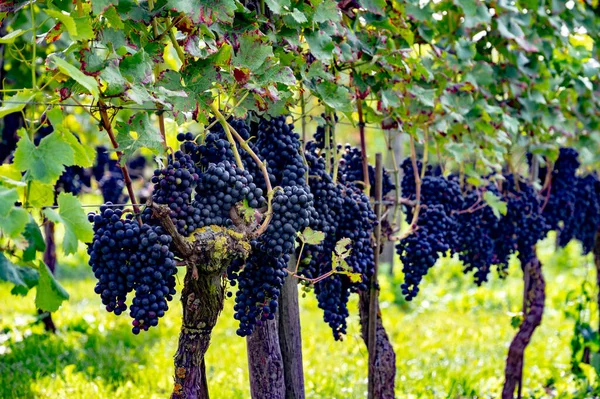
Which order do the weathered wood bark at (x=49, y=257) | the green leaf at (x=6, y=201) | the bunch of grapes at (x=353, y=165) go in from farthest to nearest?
the weathered wood bark at (x=49, y=257), the bunch of grapes at (x=353, y=165), the green leaf at (x=6, y=201)

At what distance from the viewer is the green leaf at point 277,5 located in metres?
2.20

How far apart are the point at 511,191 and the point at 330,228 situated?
1777mm

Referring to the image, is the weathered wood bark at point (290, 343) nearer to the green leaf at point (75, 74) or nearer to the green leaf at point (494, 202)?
the green leaf at point (494, 202)

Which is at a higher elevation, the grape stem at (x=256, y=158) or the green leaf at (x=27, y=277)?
the grape stem at (x=256, y=158)

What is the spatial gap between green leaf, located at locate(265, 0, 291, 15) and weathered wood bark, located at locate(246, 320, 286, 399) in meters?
1.13

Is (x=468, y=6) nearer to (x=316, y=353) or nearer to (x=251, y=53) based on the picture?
(x=251, y=53)

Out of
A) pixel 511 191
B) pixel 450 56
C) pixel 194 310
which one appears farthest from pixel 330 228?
pixel 511 191

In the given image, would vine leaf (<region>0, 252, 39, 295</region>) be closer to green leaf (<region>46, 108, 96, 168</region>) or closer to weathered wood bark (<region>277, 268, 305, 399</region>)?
green leaf (<region>46, 108, 96, 168</region>)

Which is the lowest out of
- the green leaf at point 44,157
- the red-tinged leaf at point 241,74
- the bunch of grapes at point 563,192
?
the green leaf at point 44,157

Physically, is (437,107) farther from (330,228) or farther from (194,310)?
(194,310)

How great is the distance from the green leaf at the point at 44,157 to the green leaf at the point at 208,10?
1.87ft

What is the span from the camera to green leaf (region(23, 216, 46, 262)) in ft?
5.15

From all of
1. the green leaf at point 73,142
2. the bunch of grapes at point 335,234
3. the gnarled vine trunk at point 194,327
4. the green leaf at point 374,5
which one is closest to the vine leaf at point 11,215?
the green leaf at point 73,142

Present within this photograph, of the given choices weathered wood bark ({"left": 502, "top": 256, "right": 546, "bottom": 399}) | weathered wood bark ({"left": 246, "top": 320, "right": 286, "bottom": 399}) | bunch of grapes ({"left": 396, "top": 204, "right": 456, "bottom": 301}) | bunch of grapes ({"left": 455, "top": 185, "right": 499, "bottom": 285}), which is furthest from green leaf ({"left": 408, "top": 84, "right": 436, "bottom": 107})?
weathered wood bark ({"left": 502, "top": 256, "right": 546, "bottom": 399})
